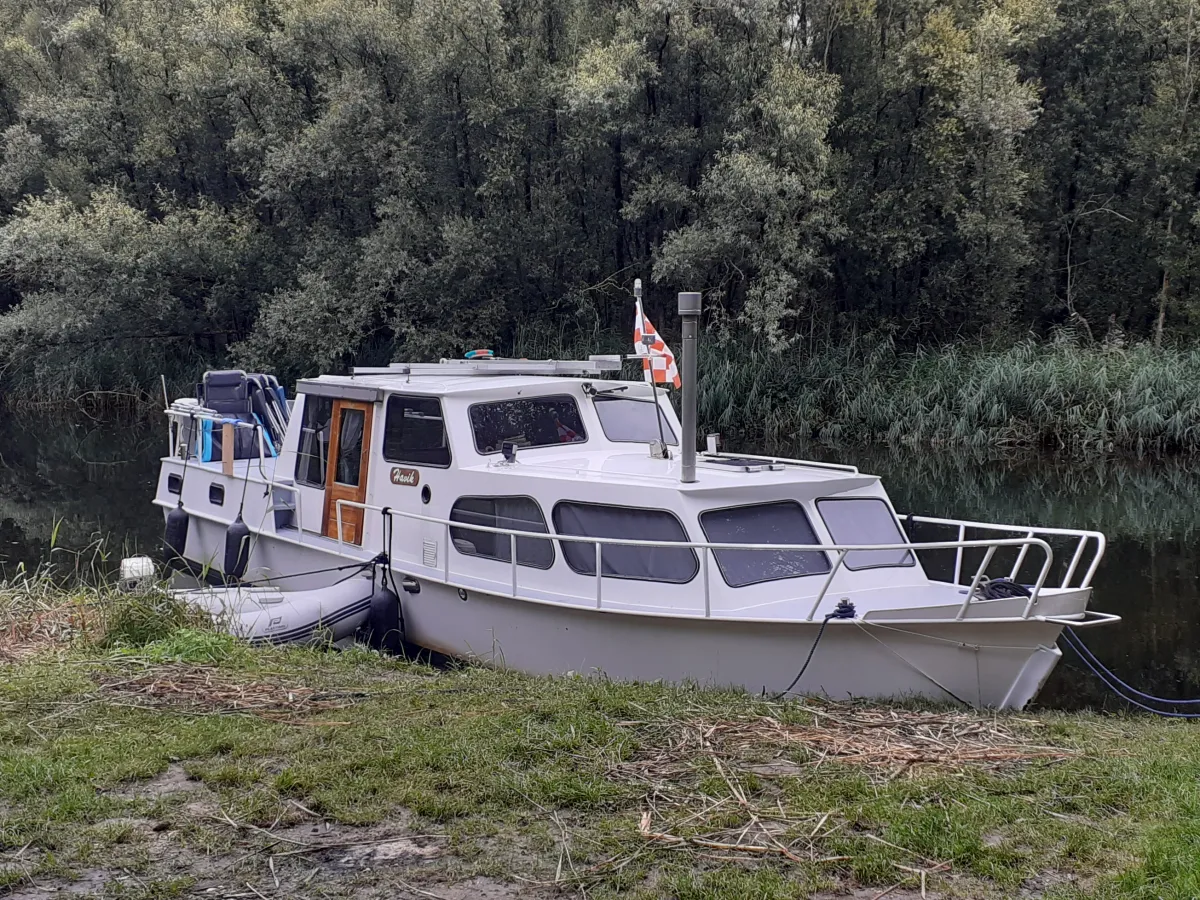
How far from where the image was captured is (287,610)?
9234mm

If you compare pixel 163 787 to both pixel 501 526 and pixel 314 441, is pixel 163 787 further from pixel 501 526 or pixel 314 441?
pixel 314 441

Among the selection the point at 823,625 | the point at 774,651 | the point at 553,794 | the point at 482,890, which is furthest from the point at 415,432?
the point at 482,890

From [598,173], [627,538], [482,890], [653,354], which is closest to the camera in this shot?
[482,890]

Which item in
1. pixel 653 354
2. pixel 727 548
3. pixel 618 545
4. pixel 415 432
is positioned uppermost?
pixel 653 354

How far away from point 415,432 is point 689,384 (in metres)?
2.96

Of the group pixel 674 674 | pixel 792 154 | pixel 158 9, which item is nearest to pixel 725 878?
pixel 674 674

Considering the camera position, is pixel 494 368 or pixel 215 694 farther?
pixel 494 368

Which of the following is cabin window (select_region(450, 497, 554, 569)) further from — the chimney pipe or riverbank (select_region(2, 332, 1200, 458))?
riverbank (select_region(2, 332, 1200, 458))

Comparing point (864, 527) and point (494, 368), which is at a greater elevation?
point (494, 368)

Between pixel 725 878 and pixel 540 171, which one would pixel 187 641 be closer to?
pixel 725 878

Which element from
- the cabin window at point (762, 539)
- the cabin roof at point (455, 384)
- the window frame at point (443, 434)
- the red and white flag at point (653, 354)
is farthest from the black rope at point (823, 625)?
the cabin roof at point (455, 384)

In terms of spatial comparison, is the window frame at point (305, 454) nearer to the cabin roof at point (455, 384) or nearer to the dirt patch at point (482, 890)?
the cabin roof at point (455, 384)

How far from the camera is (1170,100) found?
26.1 m

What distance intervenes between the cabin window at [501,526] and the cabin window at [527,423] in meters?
0.63
